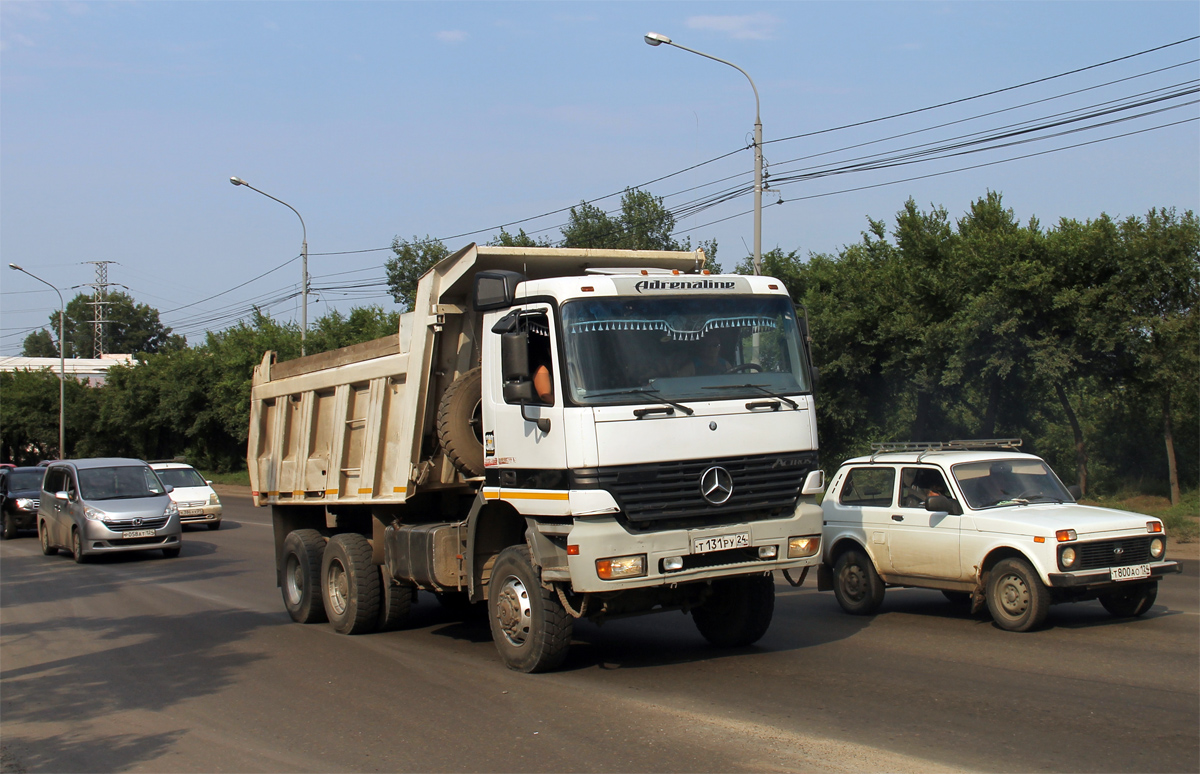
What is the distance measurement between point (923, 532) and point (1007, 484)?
0.94 meters

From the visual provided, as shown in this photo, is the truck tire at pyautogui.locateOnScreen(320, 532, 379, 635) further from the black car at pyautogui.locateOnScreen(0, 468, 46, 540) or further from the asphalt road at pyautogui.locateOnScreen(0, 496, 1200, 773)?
the black car at pyautogui.locateOnScreen(0, 468, 46, 540)

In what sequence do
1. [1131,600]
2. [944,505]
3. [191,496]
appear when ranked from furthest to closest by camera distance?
1. [191,496]
2. [944,505]
3. [1131,600]

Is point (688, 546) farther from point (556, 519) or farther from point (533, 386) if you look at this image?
point (533, 386)

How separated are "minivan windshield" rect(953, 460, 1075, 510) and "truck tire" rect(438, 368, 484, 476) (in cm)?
462

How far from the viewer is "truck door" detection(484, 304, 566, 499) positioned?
23.3ft

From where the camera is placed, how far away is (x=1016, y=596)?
879cm

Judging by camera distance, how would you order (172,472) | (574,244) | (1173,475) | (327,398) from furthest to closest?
(574,244)
(172,472)
(1173,475)
(327,398)

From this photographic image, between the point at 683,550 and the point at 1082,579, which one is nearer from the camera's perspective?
the point at 683,550

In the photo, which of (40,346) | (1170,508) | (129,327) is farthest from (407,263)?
(40,346)

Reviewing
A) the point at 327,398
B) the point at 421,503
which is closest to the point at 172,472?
the point at 327,398

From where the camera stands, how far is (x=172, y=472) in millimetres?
25484

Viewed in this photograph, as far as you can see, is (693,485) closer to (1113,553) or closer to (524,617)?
(524,617)

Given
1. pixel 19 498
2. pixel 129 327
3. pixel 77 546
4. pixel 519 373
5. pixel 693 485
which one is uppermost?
pixel 129 327

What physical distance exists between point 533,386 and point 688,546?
1.62 meters
